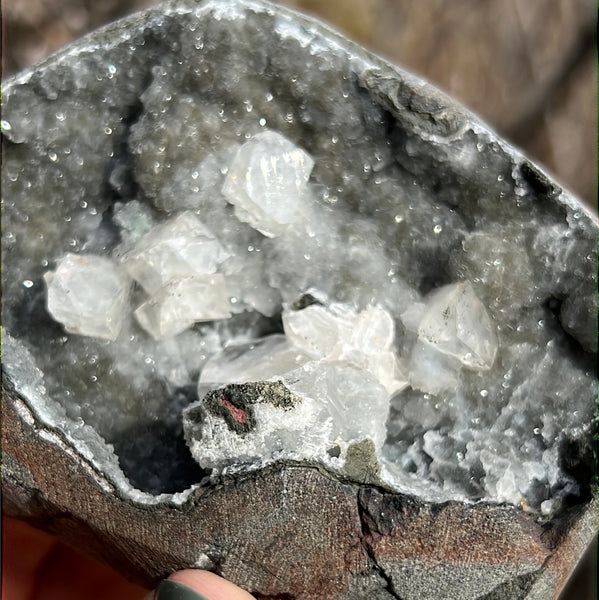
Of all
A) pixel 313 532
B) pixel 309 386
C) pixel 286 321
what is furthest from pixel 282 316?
pixel 313 532

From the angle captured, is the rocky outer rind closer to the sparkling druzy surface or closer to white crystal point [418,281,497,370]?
the sparkling druzy surface

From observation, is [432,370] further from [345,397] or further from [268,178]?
[268,178]

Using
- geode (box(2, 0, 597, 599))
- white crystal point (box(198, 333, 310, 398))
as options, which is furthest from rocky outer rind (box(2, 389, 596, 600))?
white crystal point (box(198, 333, 310, 398))

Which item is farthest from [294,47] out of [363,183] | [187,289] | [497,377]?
[497,377]

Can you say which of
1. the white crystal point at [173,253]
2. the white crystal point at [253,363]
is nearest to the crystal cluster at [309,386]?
the white crystal point at [253,363]

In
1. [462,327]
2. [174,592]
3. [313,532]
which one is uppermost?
[462,327]

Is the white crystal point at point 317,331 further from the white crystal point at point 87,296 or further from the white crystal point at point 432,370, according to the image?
the white crystal point at point 87,296
